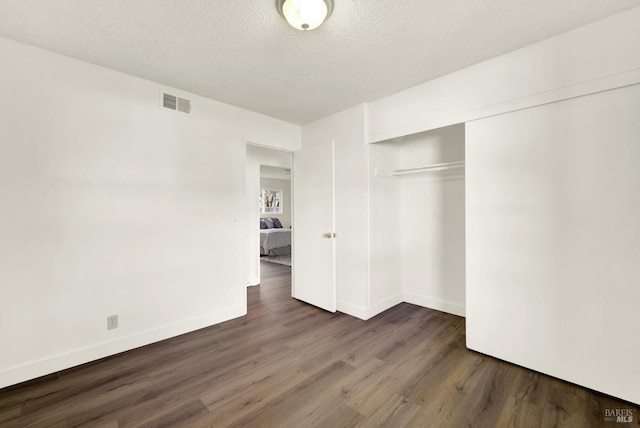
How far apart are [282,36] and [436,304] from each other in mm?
3354

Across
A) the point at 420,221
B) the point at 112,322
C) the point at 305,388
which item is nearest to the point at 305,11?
the point at 305,388

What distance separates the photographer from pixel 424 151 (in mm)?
3389

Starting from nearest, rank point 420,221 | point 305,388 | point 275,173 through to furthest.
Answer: point 305,388 < point 420,221 < point 275,173

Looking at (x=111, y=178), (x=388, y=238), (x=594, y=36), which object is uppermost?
(x=594, y=36)

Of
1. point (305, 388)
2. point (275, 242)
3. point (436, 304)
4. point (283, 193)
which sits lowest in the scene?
point (305, 388)

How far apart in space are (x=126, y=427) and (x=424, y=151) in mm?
3763

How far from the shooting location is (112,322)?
2.35m

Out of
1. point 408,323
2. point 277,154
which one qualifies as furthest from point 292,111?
point 408,323

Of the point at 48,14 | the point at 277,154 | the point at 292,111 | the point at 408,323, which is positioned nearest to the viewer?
the point at 48,14

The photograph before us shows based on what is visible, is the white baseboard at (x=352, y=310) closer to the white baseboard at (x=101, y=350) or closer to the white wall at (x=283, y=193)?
the white baseboard at (x=101, y=350)

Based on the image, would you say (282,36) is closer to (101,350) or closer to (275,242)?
(101,350)

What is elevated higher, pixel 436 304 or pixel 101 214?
pixel 101 214

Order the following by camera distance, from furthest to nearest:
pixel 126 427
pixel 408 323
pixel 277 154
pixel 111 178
A: 1. pixel 277 154
2. pixel 408 323
3. pixel 111 178
4. pixel 126 427

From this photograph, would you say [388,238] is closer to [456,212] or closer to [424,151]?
[456,212]
